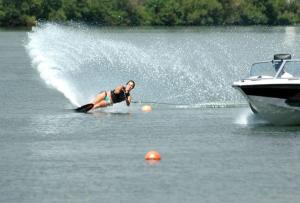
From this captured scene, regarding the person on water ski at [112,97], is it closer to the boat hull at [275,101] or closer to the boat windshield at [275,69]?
the boat windshield at [275,69]

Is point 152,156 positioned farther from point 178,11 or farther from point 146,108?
point 178,11

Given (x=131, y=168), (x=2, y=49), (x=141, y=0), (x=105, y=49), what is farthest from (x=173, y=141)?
(x=141, y=0)

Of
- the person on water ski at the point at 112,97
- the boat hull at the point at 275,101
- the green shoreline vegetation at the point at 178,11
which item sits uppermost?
the boat hull at the point at 275,101

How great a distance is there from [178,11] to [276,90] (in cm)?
14757

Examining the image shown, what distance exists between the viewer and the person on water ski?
112 ft

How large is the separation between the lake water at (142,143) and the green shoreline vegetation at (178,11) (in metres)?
116

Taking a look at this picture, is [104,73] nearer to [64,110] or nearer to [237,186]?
[64,110]

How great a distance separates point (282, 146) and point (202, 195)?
6.23m

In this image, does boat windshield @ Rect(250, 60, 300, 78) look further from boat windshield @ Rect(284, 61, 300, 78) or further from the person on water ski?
the person on water ski

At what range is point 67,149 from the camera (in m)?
27.4

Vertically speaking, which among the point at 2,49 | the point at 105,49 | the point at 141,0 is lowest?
the point at 141,0

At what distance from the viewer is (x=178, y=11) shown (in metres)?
176

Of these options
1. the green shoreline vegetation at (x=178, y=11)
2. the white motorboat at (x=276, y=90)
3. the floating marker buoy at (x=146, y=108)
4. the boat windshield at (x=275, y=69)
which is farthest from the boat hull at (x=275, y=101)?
the green shoreline vegetation at (x=178, y=11)

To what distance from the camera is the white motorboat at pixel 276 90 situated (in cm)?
2952
